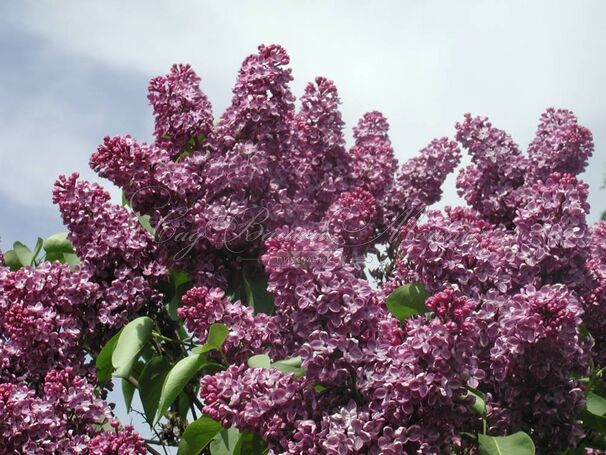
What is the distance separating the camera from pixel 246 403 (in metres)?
3.07

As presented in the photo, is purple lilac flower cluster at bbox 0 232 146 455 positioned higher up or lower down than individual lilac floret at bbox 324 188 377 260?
lower down

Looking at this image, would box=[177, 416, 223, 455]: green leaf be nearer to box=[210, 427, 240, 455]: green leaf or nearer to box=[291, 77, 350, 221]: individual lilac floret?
box=[210, 427, 240, 455]: green leaf

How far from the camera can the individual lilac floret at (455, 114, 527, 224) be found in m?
4.83

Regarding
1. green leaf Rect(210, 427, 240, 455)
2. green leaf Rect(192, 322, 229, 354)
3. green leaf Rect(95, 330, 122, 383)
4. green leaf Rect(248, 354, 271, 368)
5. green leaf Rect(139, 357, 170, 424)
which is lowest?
green leaf Rect(210, 427, 240, 455)

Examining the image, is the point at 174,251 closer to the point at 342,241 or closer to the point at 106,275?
the point at 106,275

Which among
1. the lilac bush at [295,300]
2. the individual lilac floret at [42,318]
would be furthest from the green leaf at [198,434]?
the individual lilac floret at [42,318]

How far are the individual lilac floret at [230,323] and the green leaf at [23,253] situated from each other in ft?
5.62

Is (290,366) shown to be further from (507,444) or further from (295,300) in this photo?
(507,444)

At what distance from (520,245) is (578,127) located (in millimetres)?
1596

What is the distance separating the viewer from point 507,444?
3.15 meters

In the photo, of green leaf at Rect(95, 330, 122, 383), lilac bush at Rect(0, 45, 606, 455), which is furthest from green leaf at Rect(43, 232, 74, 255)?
green leaf at Rect(95, 330, 122, 383)

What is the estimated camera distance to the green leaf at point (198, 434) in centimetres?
337

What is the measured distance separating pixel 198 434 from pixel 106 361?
2.25ft

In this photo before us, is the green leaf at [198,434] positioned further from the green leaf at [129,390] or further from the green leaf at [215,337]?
the green leaf at [129,390]
